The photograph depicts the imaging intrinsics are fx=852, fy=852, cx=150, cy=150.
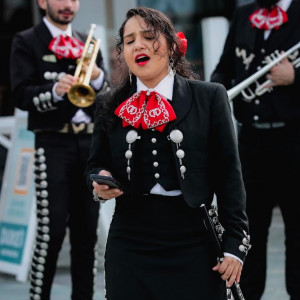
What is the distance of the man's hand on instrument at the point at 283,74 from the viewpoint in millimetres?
4594

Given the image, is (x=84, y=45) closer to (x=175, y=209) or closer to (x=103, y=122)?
(x=103, y=122)

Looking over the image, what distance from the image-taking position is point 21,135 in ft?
22.5

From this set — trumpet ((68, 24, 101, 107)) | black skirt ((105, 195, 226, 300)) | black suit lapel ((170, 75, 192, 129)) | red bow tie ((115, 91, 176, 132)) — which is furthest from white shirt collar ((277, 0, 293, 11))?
black skirt ((105, 195, 226, 300))

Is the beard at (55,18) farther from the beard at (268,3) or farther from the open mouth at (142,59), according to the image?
the open mouth at (142,59)

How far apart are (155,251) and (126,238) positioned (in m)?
0.13

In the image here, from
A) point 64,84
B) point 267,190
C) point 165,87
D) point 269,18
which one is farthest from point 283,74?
point 165,87

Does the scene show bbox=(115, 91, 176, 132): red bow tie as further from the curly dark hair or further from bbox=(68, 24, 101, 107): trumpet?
bbox=(68, 24, 101, 107): trumpet

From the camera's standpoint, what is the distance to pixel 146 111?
327 cm

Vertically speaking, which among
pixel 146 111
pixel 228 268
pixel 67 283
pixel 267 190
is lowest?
pixel 67 283

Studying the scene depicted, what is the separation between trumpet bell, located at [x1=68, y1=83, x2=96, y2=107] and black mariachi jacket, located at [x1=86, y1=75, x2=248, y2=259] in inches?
55.8

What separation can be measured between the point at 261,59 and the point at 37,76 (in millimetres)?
1282

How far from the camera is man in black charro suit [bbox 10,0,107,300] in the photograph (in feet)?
15.6

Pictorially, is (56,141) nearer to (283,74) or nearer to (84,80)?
(84,80)

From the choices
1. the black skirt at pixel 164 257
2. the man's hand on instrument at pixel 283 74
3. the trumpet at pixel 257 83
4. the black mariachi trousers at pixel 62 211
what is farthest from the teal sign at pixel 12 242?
the black skirt at pixel 164 257
